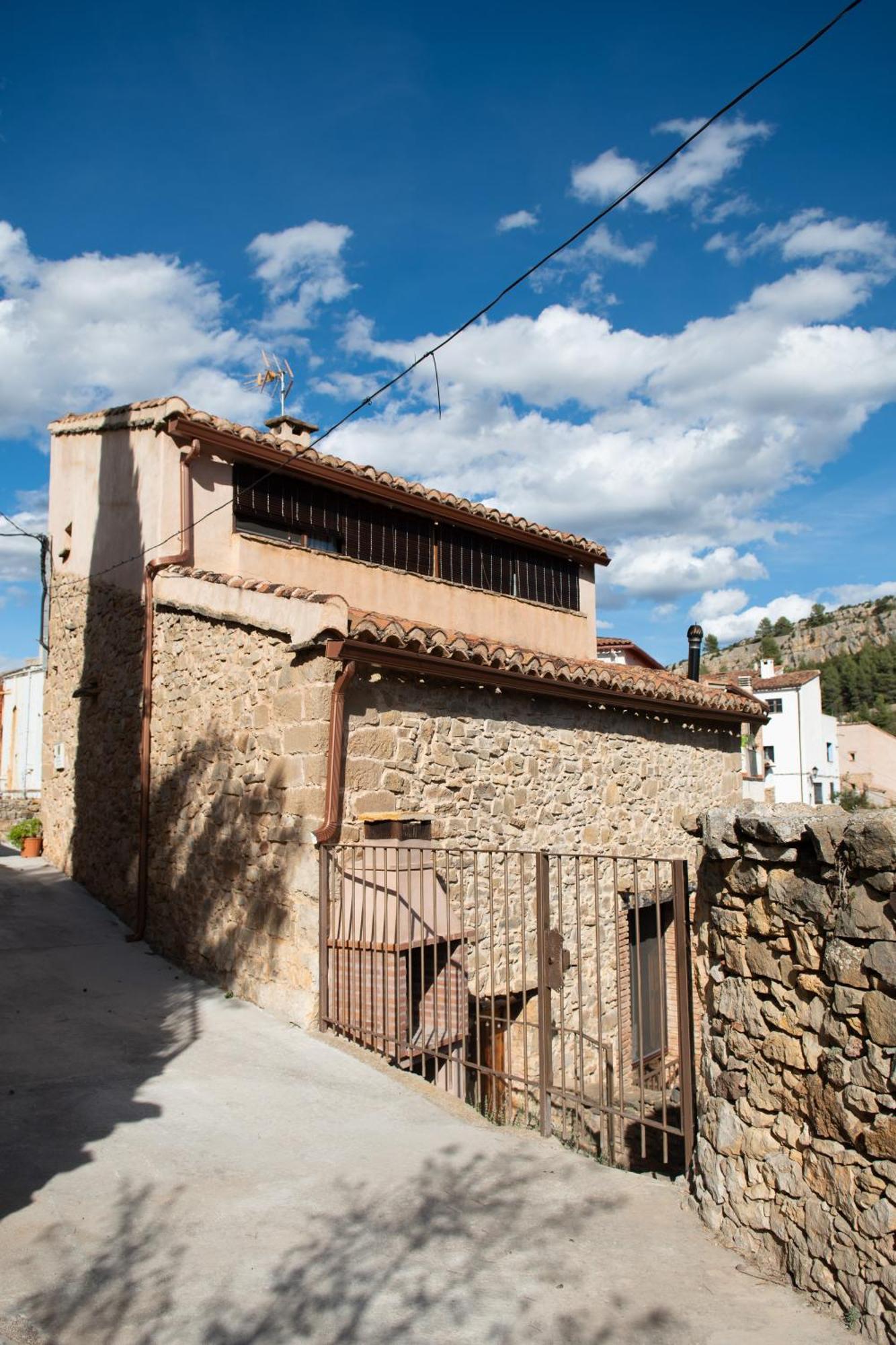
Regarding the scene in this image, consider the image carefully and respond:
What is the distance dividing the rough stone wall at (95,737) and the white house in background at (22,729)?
23.9ft

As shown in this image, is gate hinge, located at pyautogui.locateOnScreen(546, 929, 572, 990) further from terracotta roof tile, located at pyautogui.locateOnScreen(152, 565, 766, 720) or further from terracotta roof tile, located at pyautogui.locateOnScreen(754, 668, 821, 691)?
terracotta roof tile, located at pyautogui.locateOnScreen(754, 668, 821, 691)

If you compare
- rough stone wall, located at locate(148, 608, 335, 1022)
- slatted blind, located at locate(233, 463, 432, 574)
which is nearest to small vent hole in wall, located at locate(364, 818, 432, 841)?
rough stone wall, located at locate(148, 608, 335, 1022)

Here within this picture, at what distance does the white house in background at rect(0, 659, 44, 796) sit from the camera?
1989cm

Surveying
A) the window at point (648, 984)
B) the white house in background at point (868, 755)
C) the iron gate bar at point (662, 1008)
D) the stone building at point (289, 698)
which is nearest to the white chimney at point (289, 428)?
the stone building at point (289, 698)

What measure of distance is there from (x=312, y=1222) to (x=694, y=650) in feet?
41.5

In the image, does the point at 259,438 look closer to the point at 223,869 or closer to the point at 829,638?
the point at 223,869

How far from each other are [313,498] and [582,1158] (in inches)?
323

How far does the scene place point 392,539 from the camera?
12398mm

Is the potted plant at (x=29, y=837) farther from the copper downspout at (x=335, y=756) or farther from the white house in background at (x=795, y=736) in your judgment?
the white house in background at (x=795, y=736)

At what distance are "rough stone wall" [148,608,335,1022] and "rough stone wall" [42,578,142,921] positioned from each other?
664mm

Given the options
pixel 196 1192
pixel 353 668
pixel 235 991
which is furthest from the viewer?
pixel 235 991

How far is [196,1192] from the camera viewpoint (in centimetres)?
459

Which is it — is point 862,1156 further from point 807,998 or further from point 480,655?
point 480,655

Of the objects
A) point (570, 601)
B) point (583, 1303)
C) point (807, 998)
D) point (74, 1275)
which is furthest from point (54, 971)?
point (570, 601)
